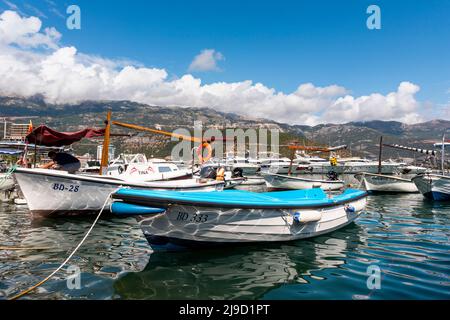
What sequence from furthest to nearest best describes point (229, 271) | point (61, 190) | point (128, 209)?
point (61, 190)
point (128, 209)
point (229, 271)

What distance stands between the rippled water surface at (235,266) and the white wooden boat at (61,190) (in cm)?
166

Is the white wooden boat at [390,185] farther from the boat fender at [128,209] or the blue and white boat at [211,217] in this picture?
the boat fender at [128,209]

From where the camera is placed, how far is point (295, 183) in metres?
28.0

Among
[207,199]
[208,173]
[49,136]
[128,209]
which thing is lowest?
[208,173]

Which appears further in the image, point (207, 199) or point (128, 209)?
point (207, 199)

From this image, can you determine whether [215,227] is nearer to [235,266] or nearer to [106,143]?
[235,266]

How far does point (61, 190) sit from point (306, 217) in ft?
31.2

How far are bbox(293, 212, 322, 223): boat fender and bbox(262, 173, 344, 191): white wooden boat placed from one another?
62.1 feet

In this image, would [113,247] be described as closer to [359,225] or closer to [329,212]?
[329,212]
